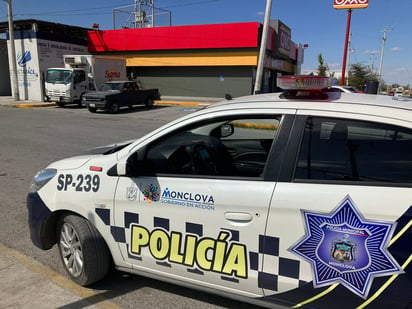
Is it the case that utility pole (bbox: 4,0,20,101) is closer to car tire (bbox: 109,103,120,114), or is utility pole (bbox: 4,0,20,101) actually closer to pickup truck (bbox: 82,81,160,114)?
pickup truck (bbox: 82,81,160,114)

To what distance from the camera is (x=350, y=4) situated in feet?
76.4

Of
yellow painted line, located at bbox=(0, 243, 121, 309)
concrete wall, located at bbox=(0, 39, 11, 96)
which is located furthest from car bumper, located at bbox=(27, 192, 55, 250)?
concrete wall, located at bbox=(0, 39, 11, 96)

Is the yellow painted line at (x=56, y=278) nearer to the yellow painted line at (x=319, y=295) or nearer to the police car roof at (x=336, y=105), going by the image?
the yellow painted line at (x=319, y=295)

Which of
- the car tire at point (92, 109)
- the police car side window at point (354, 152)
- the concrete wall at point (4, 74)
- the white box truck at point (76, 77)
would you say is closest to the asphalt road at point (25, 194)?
the police car side window at point (354, 152)

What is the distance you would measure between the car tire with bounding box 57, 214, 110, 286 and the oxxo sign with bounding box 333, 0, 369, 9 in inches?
990

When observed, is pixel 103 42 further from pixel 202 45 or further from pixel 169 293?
pixel 169 293

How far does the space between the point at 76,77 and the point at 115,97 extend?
4.06 meters

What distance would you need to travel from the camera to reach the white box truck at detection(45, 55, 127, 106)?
833 inches

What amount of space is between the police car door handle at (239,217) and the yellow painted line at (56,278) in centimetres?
124

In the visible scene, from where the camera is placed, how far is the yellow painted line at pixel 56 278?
9.09 ft

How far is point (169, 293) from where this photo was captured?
287 centimetres

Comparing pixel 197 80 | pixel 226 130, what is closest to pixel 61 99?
pixel 197 80

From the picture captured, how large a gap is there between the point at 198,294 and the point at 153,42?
2721cm

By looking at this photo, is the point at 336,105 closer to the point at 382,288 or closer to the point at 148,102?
the point at 382,288
